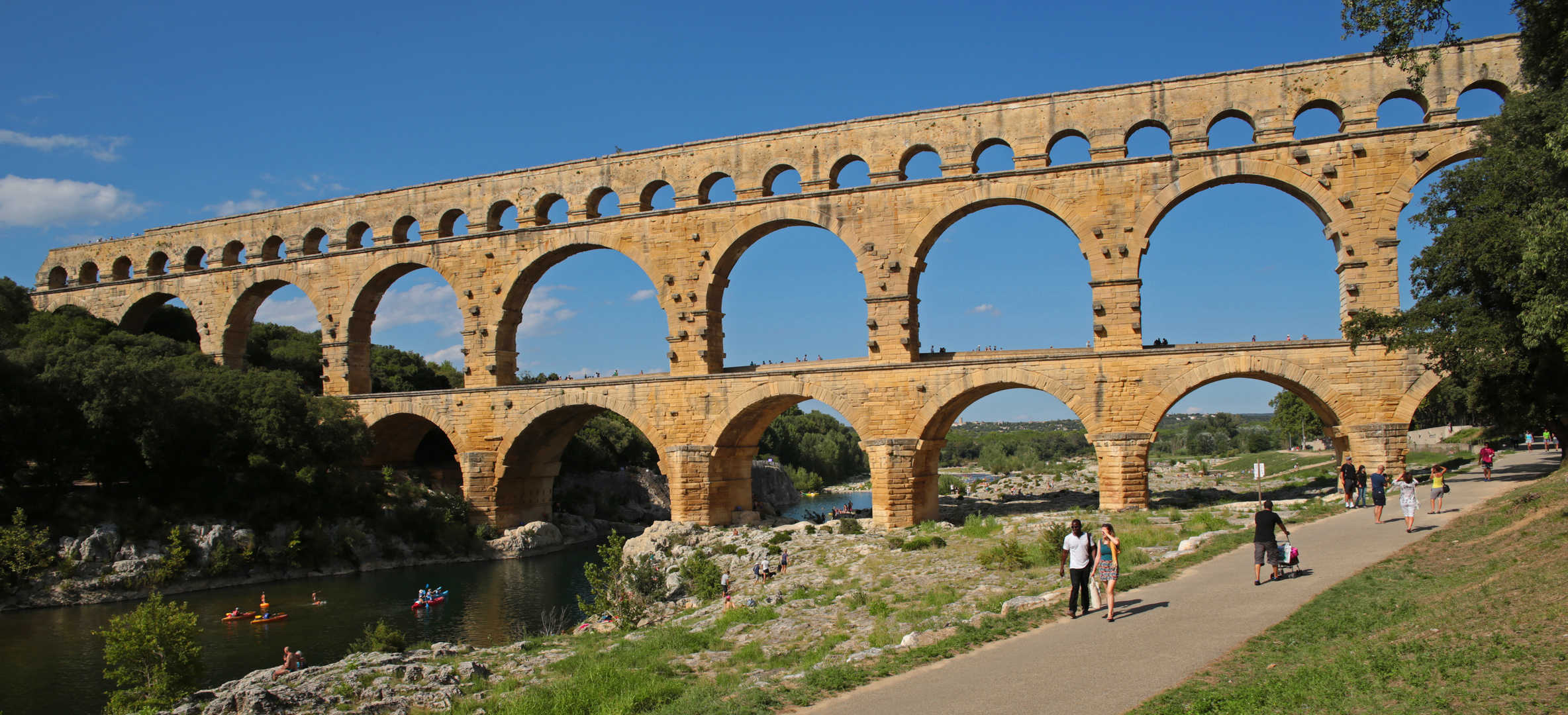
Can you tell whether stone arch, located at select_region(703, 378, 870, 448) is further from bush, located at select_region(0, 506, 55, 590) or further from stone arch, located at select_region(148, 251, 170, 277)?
stone arch, located at select_region(148, 251, 170, 277)

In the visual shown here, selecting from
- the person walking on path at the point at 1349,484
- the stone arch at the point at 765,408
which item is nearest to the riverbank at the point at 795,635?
the person walking on path at the point at 1349,484

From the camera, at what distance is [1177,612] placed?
8.86 meters

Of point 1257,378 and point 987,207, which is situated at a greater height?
point 987,207

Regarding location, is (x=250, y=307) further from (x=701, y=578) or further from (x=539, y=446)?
(x=701, y=578)

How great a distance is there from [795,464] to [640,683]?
54.1 m

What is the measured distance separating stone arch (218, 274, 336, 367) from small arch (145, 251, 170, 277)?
13.1 ft

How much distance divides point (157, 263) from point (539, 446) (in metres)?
16.5

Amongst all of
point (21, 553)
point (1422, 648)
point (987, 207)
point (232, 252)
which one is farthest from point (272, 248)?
point (1422, 648)

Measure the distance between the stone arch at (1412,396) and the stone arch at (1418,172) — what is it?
3.15 m

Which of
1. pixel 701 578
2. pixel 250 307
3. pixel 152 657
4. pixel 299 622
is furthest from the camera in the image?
pixel 250 307

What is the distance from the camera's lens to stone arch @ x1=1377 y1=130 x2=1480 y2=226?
19422 millimetres

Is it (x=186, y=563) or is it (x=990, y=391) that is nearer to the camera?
(x=990, y=391)

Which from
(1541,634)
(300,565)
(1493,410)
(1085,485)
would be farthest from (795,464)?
(1541,634)

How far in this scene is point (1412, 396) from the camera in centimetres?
1894
